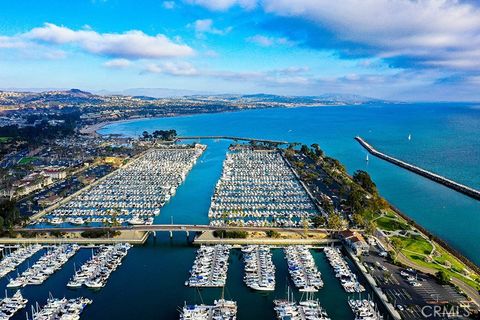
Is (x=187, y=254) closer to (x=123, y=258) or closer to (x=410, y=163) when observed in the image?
(x=123, y=258)

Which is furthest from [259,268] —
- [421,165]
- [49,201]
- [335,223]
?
[421,165]

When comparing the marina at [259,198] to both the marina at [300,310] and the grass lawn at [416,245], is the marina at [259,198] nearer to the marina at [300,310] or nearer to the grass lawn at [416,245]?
the grass lawn at [416,245]

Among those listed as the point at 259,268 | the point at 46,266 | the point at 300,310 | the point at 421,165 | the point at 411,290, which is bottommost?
the point at 300,310

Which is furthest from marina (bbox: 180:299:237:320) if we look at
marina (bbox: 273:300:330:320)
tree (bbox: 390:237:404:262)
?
tree (bbox: 390:237:404:262)

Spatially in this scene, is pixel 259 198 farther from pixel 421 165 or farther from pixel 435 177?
pixel 421 165

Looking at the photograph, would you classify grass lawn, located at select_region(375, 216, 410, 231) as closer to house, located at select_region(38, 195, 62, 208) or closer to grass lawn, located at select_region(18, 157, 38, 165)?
house, located at select_region(38, 195, 62, 208)

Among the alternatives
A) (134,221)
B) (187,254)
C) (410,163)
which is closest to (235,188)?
(134,221)
